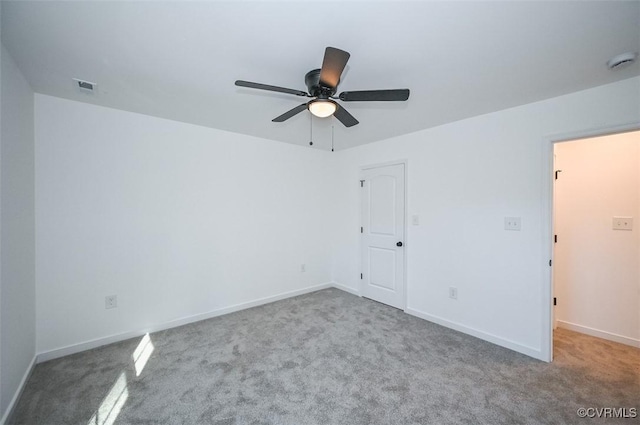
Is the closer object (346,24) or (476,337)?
(346,24)

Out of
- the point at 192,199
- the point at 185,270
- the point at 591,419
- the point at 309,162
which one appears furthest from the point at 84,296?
the point at 591,419

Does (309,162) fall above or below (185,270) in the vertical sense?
above

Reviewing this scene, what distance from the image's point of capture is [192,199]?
10.1 ft

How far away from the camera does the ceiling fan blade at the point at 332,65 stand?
130cm

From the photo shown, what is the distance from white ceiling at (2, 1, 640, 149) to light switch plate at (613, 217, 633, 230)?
1509 mm

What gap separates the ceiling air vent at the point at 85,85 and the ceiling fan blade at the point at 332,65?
6.59 feet

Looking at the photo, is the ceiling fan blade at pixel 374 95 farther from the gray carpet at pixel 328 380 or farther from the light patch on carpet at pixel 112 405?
the light patch on carpet at pixel 112 405

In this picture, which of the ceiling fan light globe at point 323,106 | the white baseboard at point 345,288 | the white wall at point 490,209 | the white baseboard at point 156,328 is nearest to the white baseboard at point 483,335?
the white wall at point 490,209

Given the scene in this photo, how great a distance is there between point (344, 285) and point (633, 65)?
12.7 ft

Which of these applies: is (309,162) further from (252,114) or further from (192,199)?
(192,199)

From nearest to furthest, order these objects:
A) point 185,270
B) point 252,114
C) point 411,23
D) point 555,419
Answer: point 411,23 → point 555,419 → point 252,114 → point 185,270

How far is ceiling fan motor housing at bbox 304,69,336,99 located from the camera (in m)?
1.69

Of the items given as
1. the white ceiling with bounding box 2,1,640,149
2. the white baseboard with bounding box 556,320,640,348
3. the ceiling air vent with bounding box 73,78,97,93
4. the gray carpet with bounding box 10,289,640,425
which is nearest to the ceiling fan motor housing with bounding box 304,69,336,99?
the white ceiling with bounding box 2,1,640,149

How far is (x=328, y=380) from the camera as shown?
204 cm
